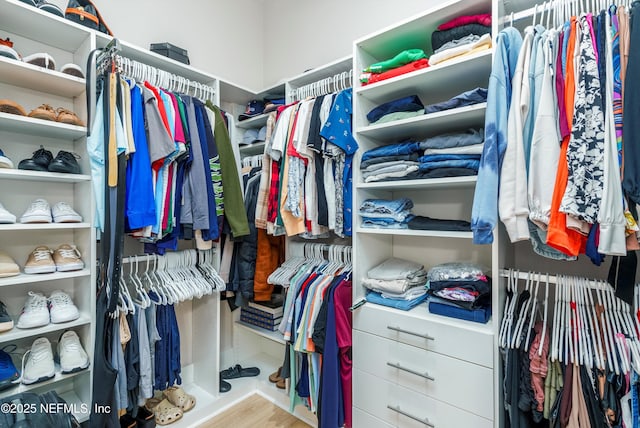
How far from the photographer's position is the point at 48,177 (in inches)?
56.6

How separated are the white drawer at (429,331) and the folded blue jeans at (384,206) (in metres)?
0.47

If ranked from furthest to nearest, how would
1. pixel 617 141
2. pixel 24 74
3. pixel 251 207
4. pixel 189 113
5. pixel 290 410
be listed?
pixel 251 207 < pixel 290 410 < pixel 189 113 < pixel 24 74 < pixel 617 141

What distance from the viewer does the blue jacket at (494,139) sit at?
1138 mm

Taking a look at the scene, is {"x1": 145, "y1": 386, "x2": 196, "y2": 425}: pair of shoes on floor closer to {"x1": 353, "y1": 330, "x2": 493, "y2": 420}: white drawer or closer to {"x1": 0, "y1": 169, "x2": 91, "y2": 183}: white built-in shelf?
{"x1": 353, "y1": 330, "x2": 493, "y2": 420}: white drawer

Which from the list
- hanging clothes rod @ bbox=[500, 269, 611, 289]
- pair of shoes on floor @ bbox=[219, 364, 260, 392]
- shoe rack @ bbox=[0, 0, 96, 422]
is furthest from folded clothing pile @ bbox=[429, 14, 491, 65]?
pair of shoes on floor @ bbox=[219, 364, 260, 392]

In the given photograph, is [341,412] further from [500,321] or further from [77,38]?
[77,38]

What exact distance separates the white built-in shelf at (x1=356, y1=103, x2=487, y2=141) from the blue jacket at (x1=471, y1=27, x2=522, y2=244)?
0.30ft

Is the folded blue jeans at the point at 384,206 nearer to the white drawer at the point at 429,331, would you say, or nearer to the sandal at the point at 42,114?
the white drawer at the point at 429,331

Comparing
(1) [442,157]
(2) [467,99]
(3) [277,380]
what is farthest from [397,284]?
(3) [277,380]

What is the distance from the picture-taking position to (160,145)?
1576mm

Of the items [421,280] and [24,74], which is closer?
[24,74]

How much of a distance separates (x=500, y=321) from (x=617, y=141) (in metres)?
0.75

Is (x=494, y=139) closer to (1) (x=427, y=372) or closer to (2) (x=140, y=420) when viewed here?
(1) (x=427, y=372)

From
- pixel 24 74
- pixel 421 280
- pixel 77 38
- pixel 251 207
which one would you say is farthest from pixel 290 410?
pixel 77 38
